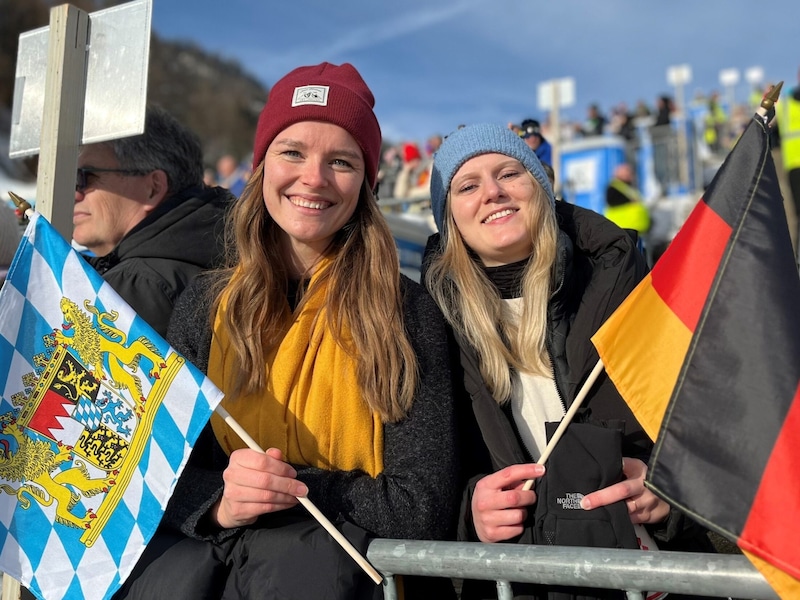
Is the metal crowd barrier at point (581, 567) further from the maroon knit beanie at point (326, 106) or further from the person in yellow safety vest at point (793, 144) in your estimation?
the person in yellow safety vest at point (793, 144)

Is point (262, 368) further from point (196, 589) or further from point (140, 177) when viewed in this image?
point (140, 177)

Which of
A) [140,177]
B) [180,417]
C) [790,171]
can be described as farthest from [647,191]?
[180,417]

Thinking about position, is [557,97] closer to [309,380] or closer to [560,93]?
[560,93]

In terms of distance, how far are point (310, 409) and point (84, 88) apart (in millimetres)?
1548

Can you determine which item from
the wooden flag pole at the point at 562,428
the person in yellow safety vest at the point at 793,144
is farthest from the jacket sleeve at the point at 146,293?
the person in yellow safety vest at the point at 793,144

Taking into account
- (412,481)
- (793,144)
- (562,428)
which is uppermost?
(793,144)

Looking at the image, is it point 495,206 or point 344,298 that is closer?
point 344,298

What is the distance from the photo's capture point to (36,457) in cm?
223

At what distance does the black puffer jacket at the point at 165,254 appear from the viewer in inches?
111

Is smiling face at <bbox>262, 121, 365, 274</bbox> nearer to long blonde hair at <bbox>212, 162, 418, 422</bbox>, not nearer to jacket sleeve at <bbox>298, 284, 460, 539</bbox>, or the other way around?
long blonde hair at <bbox>212, 162, 418, 422</bbox>

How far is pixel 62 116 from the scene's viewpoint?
279 cm

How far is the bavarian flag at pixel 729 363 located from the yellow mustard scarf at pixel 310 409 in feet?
2.30

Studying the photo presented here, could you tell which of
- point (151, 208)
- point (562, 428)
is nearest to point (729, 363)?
point (562, 428)

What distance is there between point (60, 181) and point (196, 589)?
1.56 m
